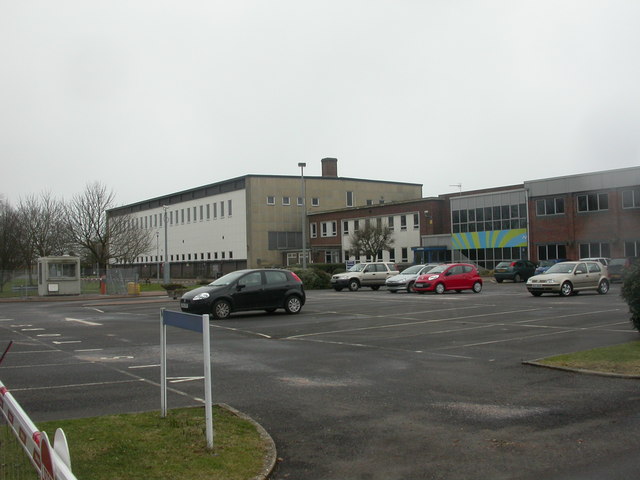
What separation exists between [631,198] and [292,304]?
126ft

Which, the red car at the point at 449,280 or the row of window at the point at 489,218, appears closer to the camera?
the red car at the point at 449,280

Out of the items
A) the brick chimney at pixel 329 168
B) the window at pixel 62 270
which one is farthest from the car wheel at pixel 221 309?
the brick chimney at pixel 329 168

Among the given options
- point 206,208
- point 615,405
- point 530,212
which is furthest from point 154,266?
point 615,405

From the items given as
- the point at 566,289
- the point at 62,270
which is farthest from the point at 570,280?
the point at 62,270

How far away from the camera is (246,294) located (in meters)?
20.8

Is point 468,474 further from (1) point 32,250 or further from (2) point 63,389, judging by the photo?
(1) point 32,250

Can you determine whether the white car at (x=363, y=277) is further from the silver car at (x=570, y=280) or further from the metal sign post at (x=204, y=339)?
the metal sign post at (x=204, y=339)

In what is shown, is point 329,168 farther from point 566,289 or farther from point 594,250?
point 566,289

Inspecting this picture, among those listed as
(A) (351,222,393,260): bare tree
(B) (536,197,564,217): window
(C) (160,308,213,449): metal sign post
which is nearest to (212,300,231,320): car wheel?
(C) (160,308,213,449): metal sign post

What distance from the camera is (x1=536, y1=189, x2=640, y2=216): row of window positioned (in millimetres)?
50219

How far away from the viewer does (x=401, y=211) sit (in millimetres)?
68438

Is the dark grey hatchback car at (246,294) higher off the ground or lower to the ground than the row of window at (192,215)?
lower

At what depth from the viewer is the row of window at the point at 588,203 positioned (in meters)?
50.2

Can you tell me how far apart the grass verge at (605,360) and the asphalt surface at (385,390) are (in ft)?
1.53
